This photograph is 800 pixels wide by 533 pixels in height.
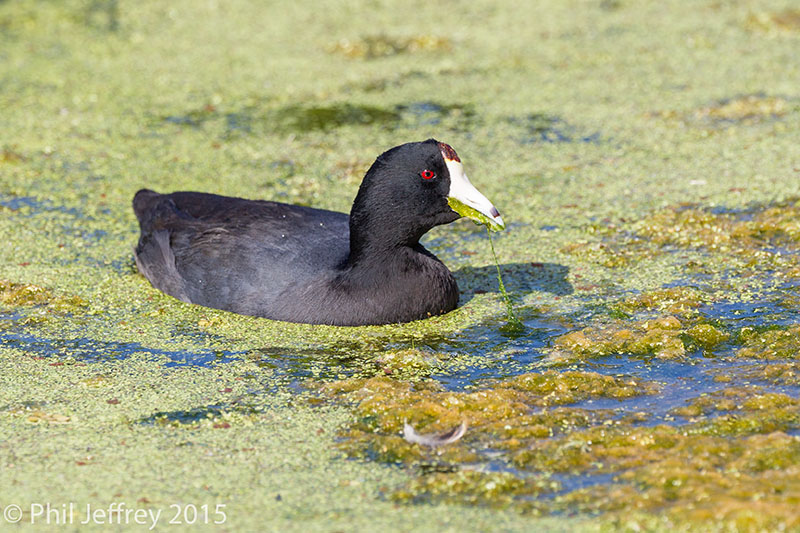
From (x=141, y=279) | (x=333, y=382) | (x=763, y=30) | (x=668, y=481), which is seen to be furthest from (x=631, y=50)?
(x=668, y=481)

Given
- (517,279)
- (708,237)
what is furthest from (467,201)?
(708,237)

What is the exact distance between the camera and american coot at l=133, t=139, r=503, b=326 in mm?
4078

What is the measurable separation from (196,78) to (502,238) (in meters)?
3.40

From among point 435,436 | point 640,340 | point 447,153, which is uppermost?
point 447,153

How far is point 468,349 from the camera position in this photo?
3.92 metres

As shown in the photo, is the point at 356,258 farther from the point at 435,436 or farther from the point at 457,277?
the point at 435,436

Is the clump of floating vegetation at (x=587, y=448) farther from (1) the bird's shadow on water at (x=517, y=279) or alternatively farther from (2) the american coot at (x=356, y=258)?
(1) the bird's shadow on water at (x=517, y=279)

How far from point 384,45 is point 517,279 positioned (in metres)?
4.06

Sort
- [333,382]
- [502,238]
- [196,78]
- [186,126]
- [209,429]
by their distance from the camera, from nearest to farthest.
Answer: [209,429], [333,382], [502,238], [186,126], [196,78]

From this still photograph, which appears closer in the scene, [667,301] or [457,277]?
[667,301]

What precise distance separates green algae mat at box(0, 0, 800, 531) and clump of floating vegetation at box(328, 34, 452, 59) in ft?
0.12

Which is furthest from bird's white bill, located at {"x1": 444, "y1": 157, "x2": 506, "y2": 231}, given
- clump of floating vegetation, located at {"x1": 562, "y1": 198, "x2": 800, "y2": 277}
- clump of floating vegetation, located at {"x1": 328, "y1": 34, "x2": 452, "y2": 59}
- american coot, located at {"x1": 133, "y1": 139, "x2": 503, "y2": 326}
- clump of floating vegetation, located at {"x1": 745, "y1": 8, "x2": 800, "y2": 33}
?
clump of floating vegetation, located at {"x1": 745, "y1": 8, "x2": 800, "y2": 33}

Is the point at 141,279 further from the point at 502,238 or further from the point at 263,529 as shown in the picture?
the point at 263,529

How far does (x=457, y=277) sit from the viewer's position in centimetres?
473
